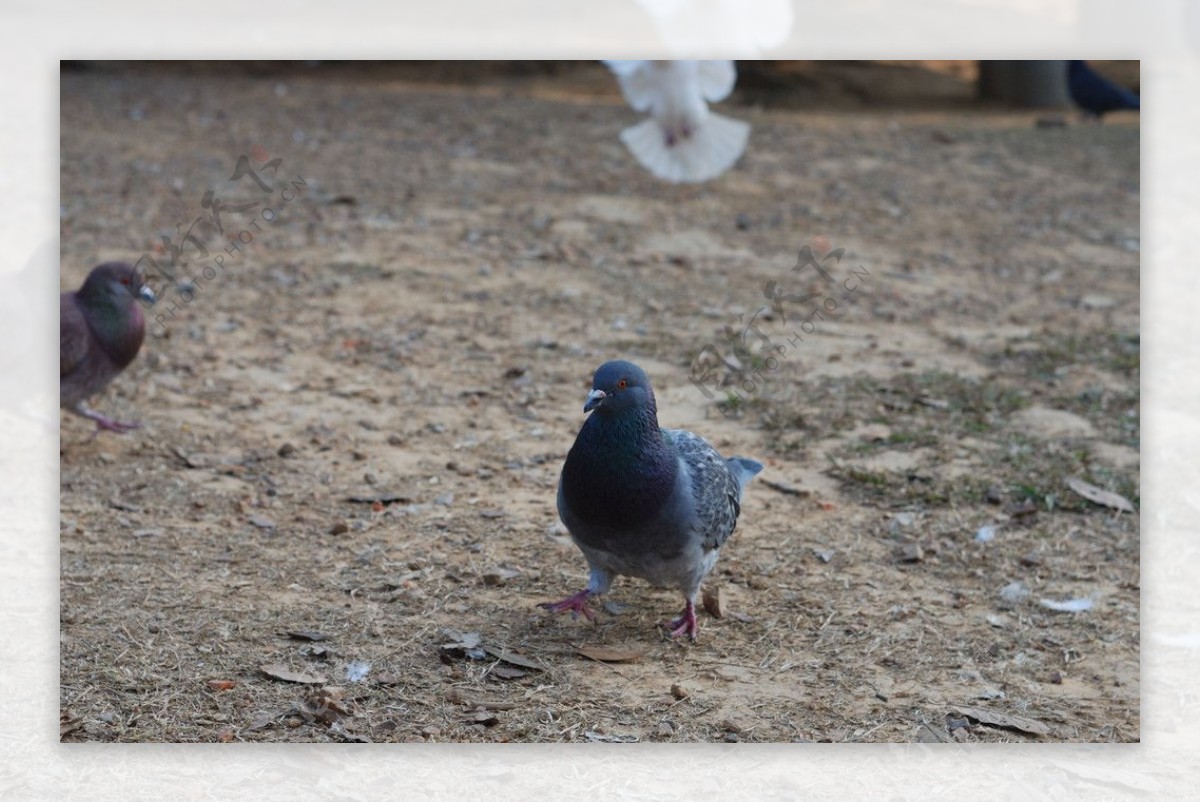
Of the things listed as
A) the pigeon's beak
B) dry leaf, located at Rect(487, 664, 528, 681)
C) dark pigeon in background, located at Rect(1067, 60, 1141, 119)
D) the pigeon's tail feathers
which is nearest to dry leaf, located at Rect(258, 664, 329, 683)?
dry leaf, located at Rect(487, 664, 528, 681)

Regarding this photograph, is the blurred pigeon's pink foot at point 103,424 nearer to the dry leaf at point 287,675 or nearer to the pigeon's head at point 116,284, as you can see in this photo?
the pigeon's head at point 116,284

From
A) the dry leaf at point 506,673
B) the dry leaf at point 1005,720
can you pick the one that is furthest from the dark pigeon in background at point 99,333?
the dry leaf at point 1005,720

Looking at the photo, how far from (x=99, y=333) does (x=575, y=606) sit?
2.23m

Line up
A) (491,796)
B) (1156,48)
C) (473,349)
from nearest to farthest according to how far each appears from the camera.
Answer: (491,796)
(1156,48)
(473,349)

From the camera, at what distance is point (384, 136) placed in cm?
916

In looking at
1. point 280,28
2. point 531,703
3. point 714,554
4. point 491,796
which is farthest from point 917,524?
point 280,28

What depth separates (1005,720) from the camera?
3205 millimetres

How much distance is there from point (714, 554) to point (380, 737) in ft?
3.47

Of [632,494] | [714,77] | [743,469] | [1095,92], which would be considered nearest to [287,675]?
[632,494]

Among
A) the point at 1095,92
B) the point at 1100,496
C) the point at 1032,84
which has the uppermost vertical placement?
the point at 1032,84

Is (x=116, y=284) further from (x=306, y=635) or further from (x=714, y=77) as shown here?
(x=714, y=77)

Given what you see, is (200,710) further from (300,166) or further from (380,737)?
(300,166)

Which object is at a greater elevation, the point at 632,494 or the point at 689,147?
the point at 689,147

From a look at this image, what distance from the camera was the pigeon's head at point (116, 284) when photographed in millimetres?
4836
